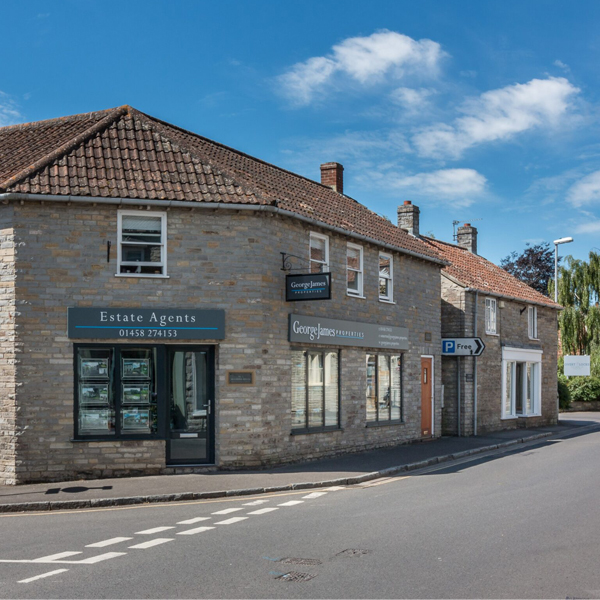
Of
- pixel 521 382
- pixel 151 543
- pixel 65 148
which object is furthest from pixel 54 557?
pixel 521 382

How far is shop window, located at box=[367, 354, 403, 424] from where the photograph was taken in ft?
65.7

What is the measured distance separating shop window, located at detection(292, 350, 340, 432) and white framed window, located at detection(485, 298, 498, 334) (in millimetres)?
10493

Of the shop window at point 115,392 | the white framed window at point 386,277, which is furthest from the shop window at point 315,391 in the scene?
the shop window at point 115,392

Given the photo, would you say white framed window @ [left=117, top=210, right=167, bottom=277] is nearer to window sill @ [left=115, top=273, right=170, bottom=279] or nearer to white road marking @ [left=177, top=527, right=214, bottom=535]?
window sill @ [left=115, top=273, right=170, bottom=279]

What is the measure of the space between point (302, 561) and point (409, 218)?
21469 mm

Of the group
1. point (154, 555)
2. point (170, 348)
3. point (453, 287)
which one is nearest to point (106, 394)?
point (170, 348)

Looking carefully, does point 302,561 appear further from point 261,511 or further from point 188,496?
point 188,496

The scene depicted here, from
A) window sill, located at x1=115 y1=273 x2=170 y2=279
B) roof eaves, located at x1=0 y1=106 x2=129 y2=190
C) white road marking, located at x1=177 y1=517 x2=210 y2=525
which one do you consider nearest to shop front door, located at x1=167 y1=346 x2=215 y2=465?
window sill, located at x1=115 y1=273 x2=170 y2=279

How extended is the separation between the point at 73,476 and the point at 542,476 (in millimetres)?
9313

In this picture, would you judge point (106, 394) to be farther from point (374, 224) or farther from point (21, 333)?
point (374, 224)

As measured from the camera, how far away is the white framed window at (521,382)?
1113 inches

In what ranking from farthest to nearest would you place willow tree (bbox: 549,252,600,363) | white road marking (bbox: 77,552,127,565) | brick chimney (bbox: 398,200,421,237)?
willow tree (bbox: 549,252,600,363) → brick chimney (bbox: 398,200,421,237) → white road marking (bbox: 77,552,127,565)

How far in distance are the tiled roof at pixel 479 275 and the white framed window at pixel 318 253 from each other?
8.68 meters

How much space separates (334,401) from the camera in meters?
18.4
